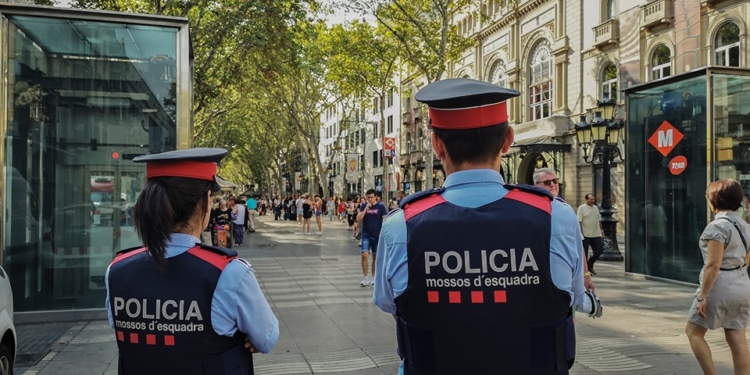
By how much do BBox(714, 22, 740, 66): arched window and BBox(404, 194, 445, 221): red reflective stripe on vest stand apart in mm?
21847

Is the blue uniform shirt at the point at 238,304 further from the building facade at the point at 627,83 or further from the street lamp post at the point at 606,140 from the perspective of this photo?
the street lamp post at the point at 606,140

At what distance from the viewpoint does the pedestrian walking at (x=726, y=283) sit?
454 cm

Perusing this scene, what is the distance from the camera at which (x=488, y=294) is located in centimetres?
186

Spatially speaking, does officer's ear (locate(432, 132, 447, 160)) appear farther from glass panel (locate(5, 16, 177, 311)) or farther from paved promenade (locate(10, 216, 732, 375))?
glass panel (locate(5, 16, 177, 311))

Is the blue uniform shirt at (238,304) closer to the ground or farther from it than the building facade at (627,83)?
closer to the ground

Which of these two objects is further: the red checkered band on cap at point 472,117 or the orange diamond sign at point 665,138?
the orange diamond sign at point 665,138

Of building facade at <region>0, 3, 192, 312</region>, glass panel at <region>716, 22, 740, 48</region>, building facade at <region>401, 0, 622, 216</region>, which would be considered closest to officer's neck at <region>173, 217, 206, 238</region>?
building facade at <region>0, 3, 192, 312</region>

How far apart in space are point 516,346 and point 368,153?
5198 centimetres

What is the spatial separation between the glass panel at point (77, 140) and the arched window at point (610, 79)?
21.9m

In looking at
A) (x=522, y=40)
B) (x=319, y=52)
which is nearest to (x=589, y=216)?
(x=319, y=52)

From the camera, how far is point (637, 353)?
640 cm

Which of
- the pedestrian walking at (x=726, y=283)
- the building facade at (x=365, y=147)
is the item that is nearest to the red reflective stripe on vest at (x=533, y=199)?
the pedestrian walking at (x=726, y=283)

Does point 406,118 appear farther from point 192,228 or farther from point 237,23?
point 192,228

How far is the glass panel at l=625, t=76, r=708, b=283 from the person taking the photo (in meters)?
10.8
